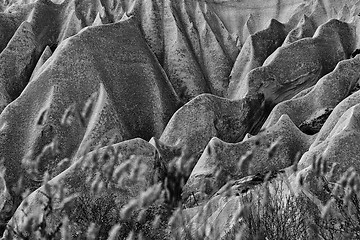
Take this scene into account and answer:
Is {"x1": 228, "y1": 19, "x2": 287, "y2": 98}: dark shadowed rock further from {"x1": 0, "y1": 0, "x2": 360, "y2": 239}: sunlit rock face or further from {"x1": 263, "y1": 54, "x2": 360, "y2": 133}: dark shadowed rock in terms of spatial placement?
{"x1": 263, "y1": 54, "x2": 360, "y2": 133}: dark shadowed rock

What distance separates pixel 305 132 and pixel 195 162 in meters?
5.25

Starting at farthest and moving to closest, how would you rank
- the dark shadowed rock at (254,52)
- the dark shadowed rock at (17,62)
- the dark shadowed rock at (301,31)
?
the dark shadowed rock at (301,31) < the dark shadowed rock at (254,52) < the dark shadowed rock at (17,62)

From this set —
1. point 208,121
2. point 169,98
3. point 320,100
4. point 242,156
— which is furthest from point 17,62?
point 320,100

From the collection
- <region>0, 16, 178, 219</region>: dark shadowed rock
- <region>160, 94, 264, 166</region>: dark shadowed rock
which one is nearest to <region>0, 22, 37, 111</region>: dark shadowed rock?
<region>0, 16, 178, 219</region>: dark shadowed rock

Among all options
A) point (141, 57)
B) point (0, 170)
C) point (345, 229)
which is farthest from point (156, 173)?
point (141, 57)

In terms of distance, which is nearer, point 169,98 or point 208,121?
point 208,121

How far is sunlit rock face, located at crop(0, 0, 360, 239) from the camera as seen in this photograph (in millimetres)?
19672

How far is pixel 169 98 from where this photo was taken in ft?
102

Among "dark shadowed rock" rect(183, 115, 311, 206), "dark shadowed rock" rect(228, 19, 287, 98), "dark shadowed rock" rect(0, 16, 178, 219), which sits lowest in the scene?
"dark shadowed rock" rect(228, 19, 287, 98)

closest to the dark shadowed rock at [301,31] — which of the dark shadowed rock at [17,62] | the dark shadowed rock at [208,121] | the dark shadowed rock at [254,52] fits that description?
the dark shadowed rock at [254,52]

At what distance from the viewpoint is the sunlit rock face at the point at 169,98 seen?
19.7 meters

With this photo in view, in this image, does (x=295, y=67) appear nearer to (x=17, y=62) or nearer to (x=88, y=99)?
(x=88, y=99)

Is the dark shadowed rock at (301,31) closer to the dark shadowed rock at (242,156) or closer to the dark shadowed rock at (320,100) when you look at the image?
the dark shadowed rock at (320,100)

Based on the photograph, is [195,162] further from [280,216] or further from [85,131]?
[280,216]
